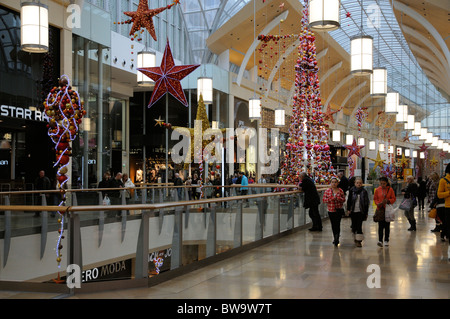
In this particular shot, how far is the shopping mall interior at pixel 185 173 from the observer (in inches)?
256

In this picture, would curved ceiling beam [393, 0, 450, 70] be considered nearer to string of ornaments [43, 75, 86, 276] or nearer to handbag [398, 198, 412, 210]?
handbag [398, 198, 412, 210]

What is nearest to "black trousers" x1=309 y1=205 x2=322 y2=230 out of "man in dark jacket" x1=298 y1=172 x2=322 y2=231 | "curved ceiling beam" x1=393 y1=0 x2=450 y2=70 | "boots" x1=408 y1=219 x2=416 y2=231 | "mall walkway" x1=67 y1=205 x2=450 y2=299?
"man in dark jacket" x1=298 y1=172 x2=322 y2=231

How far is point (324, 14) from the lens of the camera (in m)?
7.84

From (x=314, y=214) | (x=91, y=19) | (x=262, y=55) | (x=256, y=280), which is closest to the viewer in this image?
(x=256, y=280)

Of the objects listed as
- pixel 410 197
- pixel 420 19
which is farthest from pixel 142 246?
pixel 420 19

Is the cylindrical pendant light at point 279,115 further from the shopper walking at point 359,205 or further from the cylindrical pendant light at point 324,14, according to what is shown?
the cylindrical pendant light at point 324,14

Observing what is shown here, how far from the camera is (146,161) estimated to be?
32.7 meters

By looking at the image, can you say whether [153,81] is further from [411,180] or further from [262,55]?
[262,55]

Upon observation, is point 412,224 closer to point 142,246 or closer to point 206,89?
point 206,89

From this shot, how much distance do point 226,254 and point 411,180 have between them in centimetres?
755

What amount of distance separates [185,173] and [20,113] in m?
14.9

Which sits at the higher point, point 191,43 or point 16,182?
point 191,43

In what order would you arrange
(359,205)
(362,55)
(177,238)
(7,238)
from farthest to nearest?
(359,205), (362,55), (7,238), (177,238)
